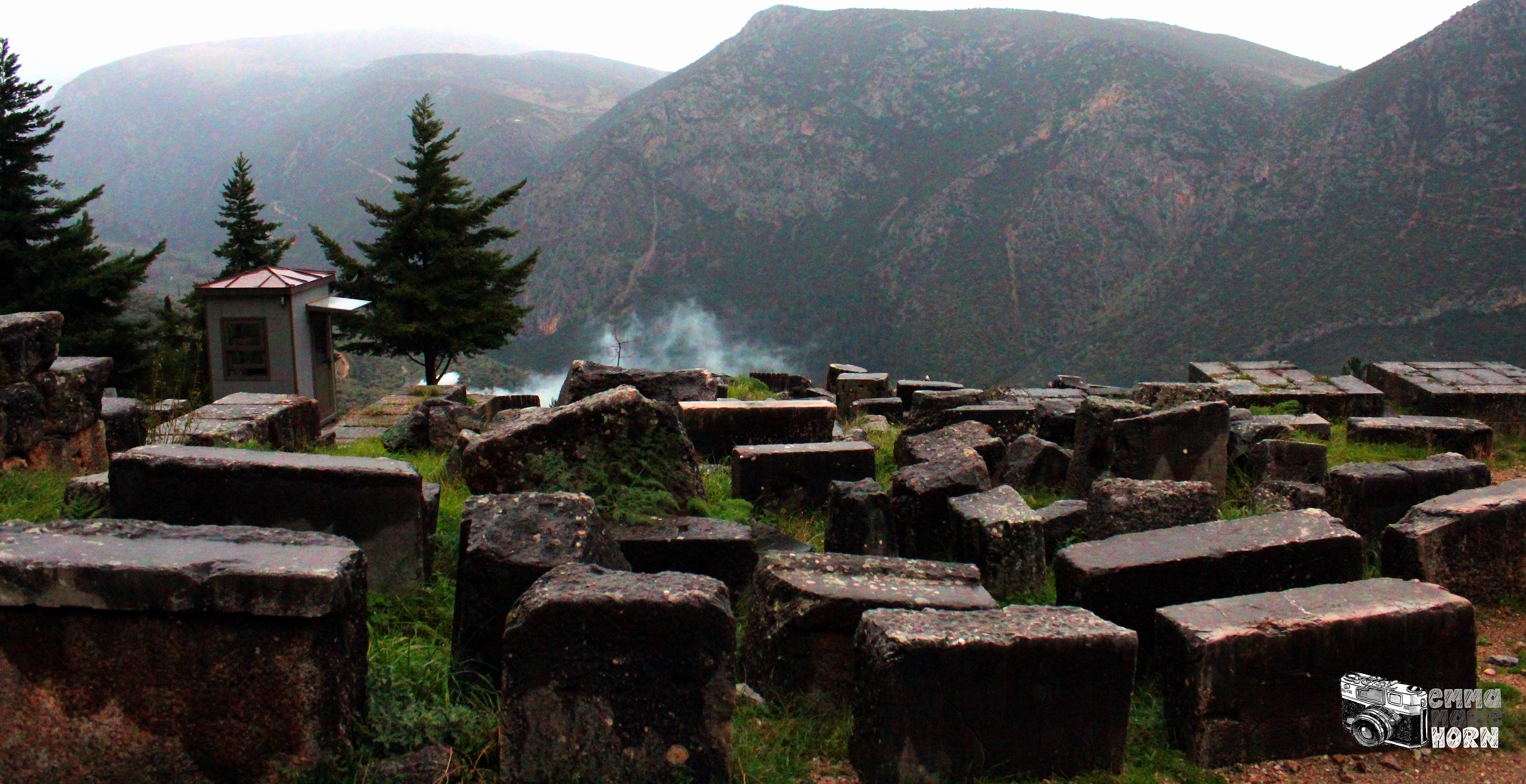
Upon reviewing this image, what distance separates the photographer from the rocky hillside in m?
40.5

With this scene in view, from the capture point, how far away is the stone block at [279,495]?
441 cm

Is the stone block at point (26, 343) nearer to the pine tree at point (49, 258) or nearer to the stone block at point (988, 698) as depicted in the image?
the stone block at point (988, 698)

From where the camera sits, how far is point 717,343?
2092 inches

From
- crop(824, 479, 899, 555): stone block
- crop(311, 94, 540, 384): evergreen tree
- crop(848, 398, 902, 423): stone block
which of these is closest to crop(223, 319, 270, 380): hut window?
crop(311, 94, 540, 384): evergreen tree

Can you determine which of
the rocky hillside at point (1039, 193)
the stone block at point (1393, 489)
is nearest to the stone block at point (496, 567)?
the stone block at point (1393, 489)

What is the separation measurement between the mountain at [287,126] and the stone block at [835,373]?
161 feet

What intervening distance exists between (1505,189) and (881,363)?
2374 centimetres

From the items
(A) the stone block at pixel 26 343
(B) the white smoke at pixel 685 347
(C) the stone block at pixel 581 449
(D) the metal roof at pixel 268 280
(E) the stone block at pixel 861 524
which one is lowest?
(B) the white smoke at pixel 685 347

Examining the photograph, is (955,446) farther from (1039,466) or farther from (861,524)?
(861,524)

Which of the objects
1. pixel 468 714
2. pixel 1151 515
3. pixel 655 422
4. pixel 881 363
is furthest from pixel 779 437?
pixel 881 363

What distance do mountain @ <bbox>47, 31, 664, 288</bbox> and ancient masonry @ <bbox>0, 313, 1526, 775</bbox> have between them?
56127 mm

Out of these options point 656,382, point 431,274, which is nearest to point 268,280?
point 431,274

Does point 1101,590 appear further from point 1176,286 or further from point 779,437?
point 1176,286

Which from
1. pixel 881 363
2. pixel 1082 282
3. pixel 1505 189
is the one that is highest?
pixel 1505 189
